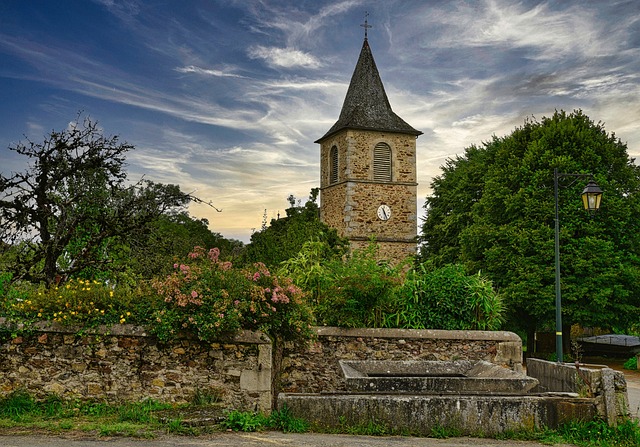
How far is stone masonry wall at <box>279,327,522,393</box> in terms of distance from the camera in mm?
11203

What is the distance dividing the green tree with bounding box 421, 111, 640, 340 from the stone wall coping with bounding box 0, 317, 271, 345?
1522 cm

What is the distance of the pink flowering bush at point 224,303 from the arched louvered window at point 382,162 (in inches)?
1037

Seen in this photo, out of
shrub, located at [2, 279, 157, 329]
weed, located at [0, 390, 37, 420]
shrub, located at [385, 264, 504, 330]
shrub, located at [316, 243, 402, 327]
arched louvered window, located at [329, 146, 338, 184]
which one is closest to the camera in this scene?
weed, located at [0, 390, 37, 420]

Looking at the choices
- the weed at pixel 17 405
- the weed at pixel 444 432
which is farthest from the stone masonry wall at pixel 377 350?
the weed at pixel 17 405

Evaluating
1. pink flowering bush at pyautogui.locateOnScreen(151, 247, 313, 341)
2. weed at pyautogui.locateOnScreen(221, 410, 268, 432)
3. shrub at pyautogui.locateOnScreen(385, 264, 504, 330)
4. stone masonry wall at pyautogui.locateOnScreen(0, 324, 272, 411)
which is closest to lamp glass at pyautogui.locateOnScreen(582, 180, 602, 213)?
shrub at pyautogui.locateOnScreen(385, 264, 504, 330)

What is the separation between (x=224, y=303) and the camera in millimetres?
9078

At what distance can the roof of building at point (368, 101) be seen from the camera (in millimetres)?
36562

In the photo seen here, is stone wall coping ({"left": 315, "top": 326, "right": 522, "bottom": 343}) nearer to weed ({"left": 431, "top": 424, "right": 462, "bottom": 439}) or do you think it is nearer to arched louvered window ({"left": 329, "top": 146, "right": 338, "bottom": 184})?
weed ({"left": 431, "top": 424, "right": 462, "bottom": 439})

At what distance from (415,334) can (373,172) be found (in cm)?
2489

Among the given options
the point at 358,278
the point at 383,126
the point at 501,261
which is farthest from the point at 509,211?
the point at 358,278

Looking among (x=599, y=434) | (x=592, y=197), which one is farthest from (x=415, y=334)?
(x=592, y=197)

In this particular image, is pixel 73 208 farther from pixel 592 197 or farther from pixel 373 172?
pixel 373 172

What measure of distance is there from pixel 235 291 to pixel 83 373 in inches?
96.5

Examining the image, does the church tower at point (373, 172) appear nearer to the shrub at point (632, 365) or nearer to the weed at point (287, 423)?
the shrub at point (632, 365)
